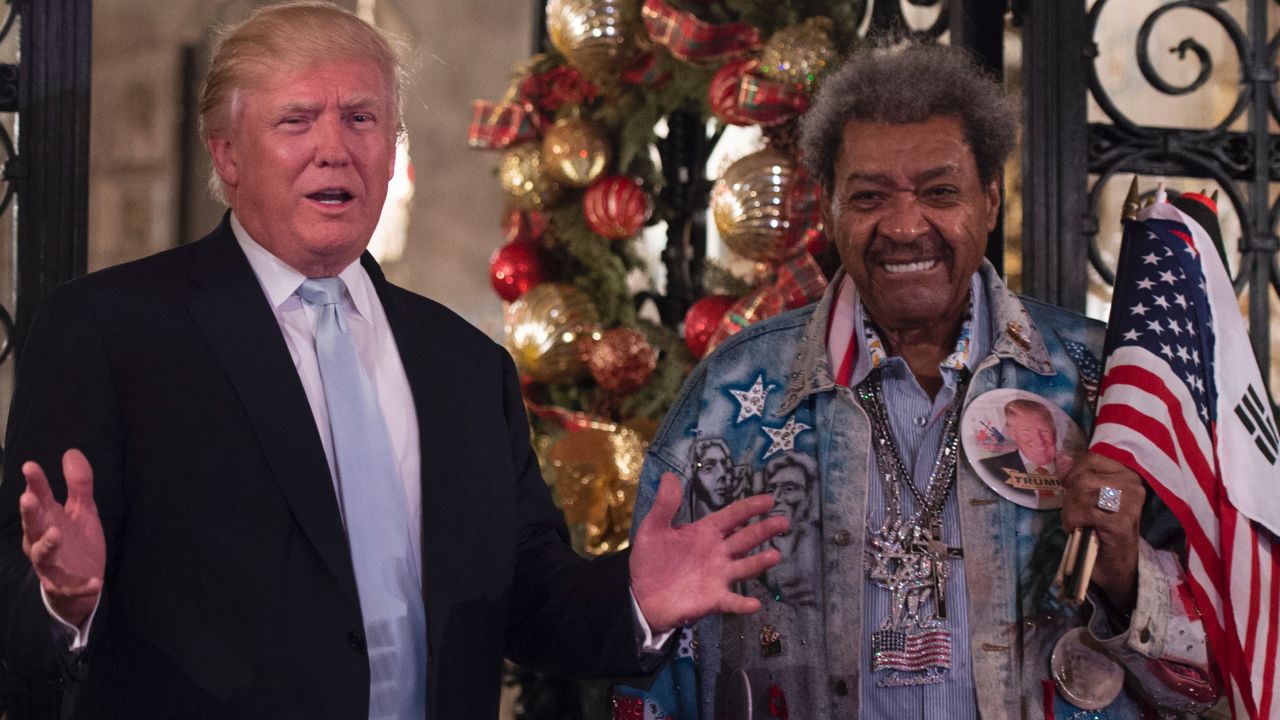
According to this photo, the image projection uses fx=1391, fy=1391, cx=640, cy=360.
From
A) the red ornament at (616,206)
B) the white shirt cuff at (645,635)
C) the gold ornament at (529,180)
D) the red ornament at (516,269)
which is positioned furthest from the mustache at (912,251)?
the red ornament at (516,269)

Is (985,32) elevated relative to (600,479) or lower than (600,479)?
elevated

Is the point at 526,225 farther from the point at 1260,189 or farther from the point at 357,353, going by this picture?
the point at 357,353

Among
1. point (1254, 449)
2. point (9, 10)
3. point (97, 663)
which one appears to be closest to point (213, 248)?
point (97, 663)

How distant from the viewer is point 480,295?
6.73 m

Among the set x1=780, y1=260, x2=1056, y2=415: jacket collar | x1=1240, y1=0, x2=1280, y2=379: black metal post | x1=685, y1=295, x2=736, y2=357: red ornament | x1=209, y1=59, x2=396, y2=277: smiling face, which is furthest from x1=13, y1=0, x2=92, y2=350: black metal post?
x1=1240, y1=0, x2=1280, y2=379: black metal post

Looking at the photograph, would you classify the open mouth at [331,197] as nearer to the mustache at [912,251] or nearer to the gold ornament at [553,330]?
the mustache at [912,251]

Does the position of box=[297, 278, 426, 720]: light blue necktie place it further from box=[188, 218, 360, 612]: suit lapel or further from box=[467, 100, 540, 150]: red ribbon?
box=[467, 100, 540, 150]: red ribbon

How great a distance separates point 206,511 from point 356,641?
9.9 inches

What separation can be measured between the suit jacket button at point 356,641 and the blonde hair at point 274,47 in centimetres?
72

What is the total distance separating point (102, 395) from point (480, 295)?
197 inches

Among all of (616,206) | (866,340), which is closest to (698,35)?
(616,206)

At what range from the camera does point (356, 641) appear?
1.77m

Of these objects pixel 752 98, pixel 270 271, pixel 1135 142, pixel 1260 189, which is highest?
pixel 752 98

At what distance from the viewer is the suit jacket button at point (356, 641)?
5.82 ft
